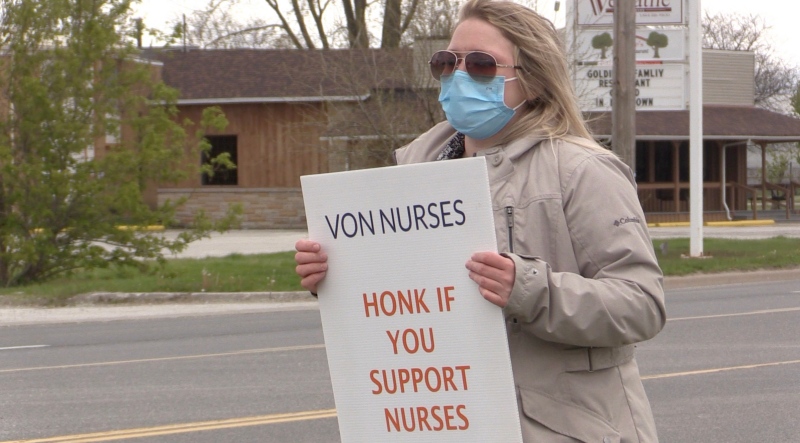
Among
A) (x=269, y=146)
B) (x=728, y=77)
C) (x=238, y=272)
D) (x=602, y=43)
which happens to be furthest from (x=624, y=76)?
(x=728, y=77)

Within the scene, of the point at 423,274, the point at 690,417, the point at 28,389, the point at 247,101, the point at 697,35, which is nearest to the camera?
the point at 423,274

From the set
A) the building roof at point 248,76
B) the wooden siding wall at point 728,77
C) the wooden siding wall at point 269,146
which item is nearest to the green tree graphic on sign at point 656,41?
the building roof at point 248,76

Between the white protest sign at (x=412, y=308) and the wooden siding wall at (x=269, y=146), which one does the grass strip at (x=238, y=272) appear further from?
the white protest sign at (x=412, y=308)

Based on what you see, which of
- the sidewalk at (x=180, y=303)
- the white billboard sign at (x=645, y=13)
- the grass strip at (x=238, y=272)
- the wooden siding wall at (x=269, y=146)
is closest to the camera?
the sidewalk at (x=180, y=303)

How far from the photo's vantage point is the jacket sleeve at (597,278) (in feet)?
7.00

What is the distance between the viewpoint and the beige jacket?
7.04 feet

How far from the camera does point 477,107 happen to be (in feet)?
7.89

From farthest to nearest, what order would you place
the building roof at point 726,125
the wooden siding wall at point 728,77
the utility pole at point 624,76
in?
the wooden siding wall at point 728,77 < the building roof at point 726,125 < the utility pole at point 624,76

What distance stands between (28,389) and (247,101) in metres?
24.3

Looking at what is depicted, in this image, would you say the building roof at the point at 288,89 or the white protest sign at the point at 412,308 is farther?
the building roof at the point at 288,89

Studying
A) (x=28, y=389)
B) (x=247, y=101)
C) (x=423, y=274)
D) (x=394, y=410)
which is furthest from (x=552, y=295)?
(x=247, y=101)

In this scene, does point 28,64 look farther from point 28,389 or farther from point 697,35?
point 697,35

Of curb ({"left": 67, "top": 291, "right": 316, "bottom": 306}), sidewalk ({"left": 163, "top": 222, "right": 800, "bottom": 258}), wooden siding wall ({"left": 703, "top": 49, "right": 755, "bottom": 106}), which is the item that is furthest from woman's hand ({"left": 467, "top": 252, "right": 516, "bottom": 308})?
wooden siding wall ({"left": 703, "top": 49, "right": 755, "bottom": 106})

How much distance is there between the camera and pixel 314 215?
246 cm
